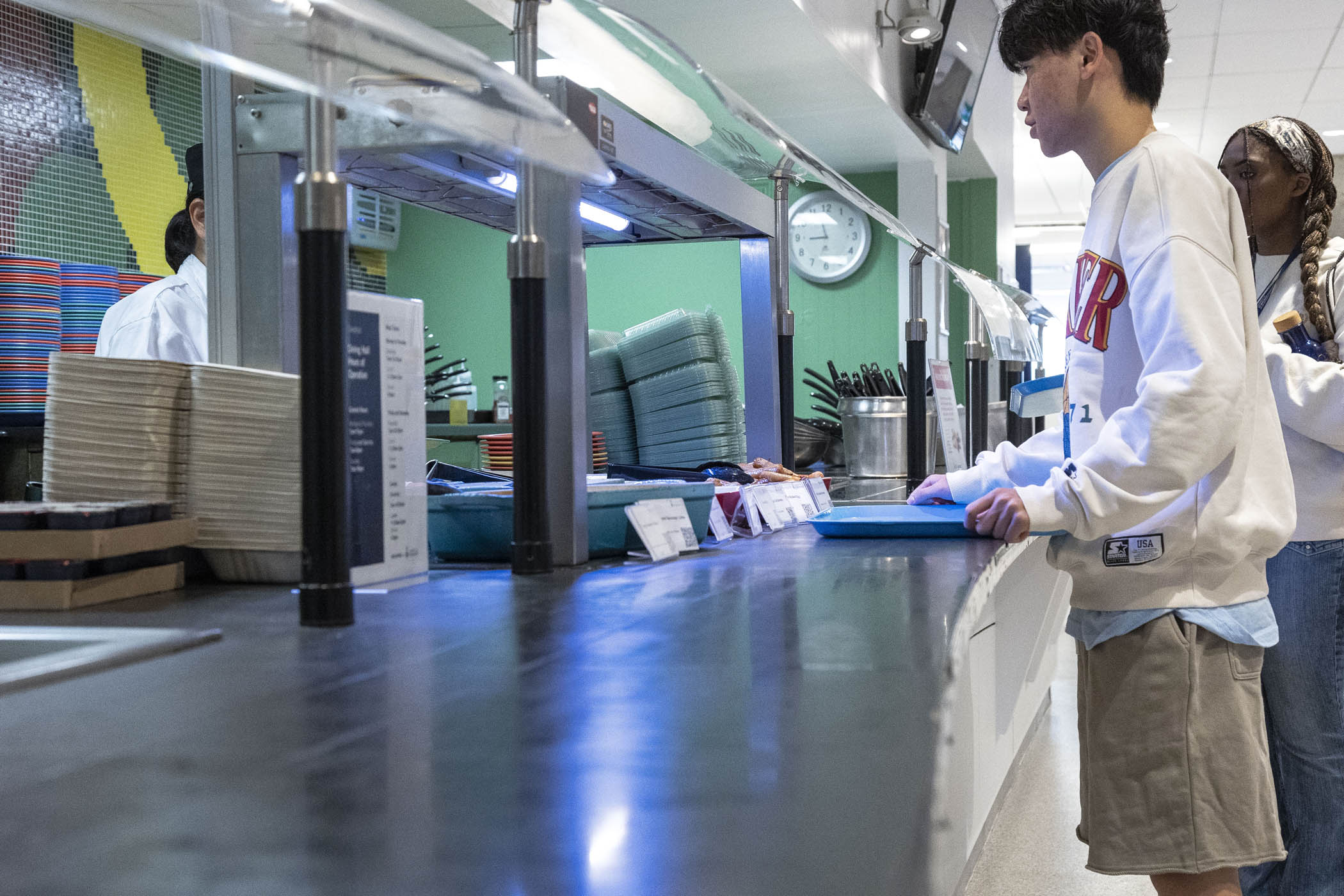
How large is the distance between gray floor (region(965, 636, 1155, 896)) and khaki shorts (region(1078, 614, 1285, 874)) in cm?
101

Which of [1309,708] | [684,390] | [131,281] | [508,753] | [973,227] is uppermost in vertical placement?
[973,227]

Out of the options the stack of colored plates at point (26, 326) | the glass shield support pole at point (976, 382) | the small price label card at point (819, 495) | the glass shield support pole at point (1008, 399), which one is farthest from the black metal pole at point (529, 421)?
the stack of colored plates at point (26, 326)

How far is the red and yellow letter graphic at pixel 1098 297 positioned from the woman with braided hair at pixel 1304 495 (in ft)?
2.09

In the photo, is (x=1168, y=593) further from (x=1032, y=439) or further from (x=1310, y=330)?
(x=1310, y=330)

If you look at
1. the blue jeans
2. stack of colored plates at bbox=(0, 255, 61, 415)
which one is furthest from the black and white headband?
stack of colored plates at bbox=(0, 255, 61, 415)

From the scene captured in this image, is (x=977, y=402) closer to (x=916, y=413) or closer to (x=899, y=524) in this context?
(x=916, y=413)

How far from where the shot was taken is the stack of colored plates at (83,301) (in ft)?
12.0

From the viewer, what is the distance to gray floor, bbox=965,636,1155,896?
8.04 ft

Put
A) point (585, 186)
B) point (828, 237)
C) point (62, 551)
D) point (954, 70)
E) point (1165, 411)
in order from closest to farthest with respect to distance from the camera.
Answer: point (62, 551), point (1165, 411), point (585, 186), point (954, 70), point (828, 237)

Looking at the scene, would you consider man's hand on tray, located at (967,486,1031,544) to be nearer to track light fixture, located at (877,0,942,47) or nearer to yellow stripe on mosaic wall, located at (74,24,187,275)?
yellow stripe on mosaic wall, located at (74,24,187,275)

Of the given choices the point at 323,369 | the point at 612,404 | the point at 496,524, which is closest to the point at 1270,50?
the point at 612,404

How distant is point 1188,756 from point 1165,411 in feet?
1.33

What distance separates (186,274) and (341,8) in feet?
7.29

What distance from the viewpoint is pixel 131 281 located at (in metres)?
3.94
